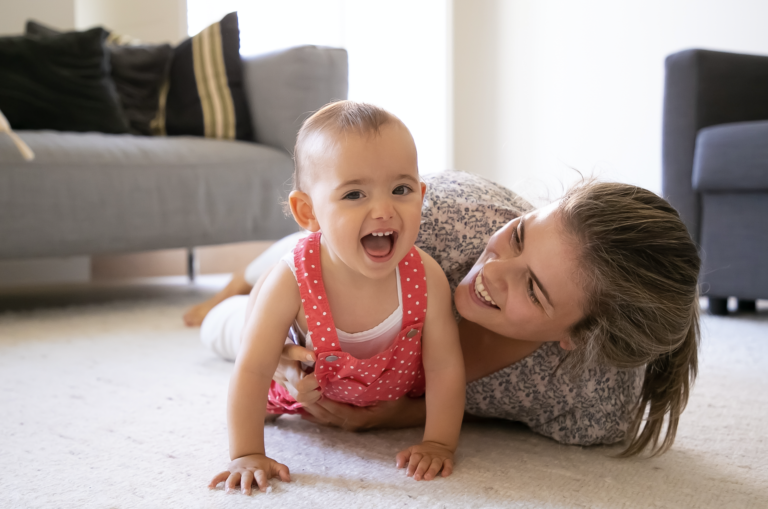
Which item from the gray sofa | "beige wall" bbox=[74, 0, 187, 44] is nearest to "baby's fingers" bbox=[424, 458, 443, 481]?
the gray sofa

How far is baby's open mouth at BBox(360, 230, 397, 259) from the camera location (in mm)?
715

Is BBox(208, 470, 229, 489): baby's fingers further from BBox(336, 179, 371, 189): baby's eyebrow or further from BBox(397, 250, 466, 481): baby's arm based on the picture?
BBox(336, 179, 371, 189): baby's eyebrow

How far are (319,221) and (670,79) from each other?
1446mm

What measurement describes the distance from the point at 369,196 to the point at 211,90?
157 cm

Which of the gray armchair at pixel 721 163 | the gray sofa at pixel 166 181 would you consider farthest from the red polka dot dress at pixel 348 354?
the gray armchair at pixel 721 163

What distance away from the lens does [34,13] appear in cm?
255

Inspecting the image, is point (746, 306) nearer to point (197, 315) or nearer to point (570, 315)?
point (570, 315)

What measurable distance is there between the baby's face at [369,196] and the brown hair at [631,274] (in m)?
0.19

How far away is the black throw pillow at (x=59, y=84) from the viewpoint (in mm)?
1905

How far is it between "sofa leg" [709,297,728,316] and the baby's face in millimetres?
1343

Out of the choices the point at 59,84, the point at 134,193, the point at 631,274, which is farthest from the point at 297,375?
the point at 59,84

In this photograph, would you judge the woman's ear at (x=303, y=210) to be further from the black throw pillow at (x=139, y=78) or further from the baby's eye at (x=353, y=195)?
the black throw pillow at (x=139, y=78)

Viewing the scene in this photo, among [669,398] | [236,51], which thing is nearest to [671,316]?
[669,398]

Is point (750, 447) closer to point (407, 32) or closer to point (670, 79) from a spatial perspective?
point (670, 79)
